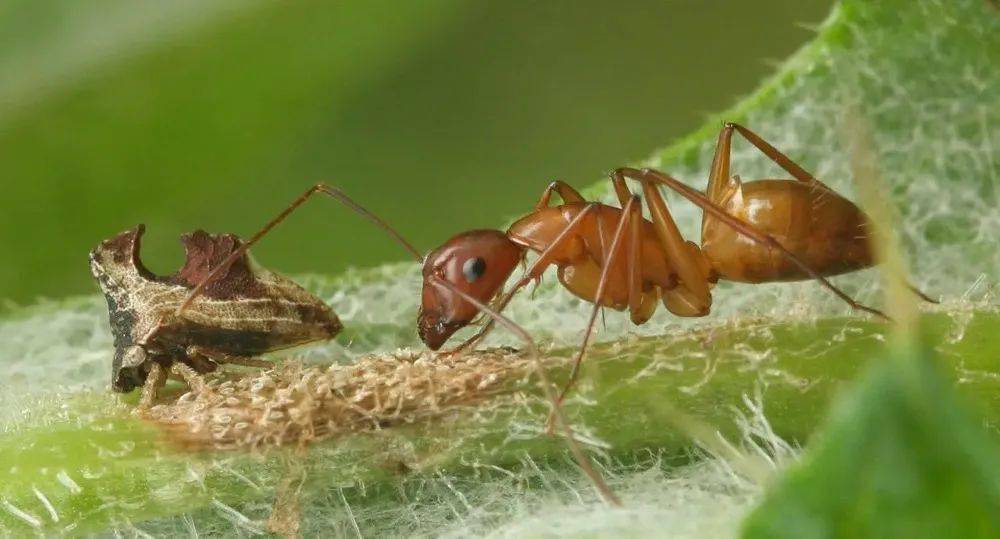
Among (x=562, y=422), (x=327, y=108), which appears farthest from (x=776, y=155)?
(x=327, y=108)

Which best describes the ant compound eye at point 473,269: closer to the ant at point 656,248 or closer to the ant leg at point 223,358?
the ant at point 656,248

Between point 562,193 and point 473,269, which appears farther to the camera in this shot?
point 562,193

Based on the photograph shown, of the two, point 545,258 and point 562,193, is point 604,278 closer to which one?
point 545,258

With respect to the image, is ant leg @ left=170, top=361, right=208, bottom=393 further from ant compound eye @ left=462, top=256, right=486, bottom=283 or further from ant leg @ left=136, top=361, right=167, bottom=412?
ant compound eye @ left=462, top=256, right=486, bottom=283

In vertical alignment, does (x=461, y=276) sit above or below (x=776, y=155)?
below

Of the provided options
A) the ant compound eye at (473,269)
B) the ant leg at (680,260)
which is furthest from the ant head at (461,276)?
the ant leg at (680,260)

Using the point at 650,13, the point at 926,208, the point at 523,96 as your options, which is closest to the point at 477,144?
the point at 523,96

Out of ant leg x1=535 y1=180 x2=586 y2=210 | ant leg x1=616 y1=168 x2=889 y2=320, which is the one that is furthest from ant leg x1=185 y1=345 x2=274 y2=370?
ant leg x1=616 y1=168 x2=889 y2=320
